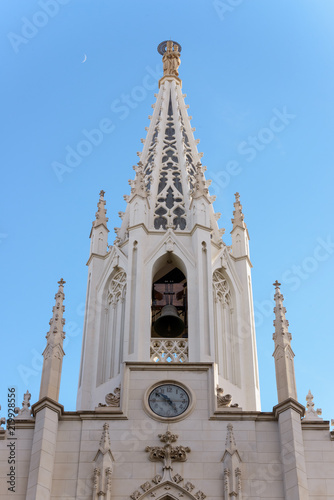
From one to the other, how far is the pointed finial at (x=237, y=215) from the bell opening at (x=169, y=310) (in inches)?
175

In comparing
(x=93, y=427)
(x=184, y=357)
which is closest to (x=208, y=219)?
(x=184, y=357)

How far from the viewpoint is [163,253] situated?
32.6 metres

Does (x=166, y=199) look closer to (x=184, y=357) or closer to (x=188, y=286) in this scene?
(x=188, y=286)

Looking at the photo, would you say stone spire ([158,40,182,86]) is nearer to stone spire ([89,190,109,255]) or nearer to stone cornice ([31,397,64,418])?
stone spire ([89,190,109,255])

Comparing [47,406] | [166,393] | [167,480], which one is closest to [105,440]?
[47,406]

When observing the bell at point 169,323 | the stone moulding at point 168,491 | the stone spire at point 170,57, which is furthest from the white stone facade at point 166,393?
the stone spire at point 170,57

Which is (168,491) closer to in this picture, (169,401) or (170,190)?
(169,401)

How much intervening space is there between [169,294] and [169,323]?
1.00 metres

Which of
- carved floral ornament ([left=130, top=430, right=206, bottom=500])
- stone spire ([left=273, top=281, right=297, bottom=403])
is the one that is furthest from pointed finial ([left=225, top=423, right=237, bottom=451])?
stone spire ([left=273, top=281, right=297, bottom=403])

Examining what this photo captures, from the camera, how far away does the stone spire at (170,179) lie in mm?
34156

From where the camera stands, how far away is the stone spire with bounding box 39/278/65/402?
27.1 metres

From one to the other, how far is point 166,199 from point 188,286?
4.94 meters

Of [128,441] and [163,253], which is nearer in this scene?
[128,441]

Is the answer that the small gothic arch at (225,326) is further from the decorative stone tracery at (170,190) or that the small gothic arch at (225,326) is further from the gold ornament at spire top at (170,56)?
the gold ornament at spire top at (170,56)
